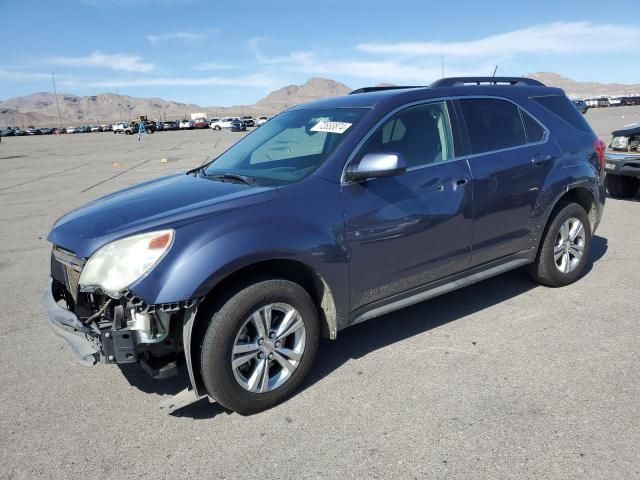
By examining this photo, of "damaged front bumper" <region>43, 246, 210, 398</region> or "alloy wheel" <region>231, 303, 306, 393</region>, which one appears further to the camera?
"alloy wheel" <region>231, 303, 306, 393</region>

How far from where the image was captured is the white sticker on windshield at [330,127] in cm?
366

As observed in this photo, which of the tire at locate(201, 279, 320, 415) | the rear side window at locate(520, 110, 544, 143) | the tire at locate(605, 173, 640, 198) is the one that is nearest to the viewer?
the tire at locate(201, 279, 320, 415)

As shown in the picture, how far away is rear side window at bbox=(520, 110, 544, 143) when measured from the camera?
455 centimetres

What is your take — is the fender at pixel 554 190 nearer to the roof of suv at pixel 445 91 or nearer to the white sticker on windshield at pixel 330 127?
the roof of suv at pixel 445 91

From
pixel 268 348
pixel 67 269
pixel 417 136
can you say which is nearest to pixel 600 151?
pixel 417 136

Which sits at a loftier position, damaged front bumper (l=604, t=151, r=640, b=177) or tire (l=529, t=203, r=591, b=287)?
damaged front bumper (l=604, t=151, r=640, b=177)

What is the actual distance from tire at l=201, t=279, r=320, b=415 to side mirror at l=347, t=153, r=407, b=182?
0.81 m

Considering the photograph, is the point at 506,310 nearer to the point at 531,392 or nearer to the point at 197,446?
Answer: the point at 531,392

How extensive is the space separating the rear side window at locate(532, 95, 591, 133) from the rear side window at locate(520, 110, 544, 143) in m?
0.28

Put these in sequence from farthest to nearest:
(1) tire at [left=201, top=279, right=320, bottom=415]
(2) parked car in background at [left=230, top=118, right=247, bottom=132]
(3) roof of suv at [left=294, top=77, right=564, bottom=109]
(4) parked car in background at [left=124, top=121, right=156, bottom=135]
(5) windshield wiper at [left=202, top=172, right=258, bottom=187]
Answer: (4) parked car in background at [left=124, top=121, right=156, bottom=135] < (2) parked car in background at [left=230, top=118, right=247, bottom=132] < (3) roof of suv at [left=294, top=77, right=564, bottom=109] < (5) windshield wiper at [left=202, top=172, right=258, bottom=187] < (1) tire at [left=201, top=279, right=320, bottom=415]

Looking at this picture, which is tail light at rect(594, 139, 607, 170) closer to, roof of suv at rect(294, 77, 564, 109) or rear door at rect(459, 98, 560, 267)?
roof of suv at rect(294, 77, 564, 109)

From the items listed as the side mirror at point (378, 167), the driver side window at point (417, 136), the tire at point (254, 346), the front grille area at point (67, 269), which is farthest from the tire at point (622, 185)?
the front grille area at point (67, 269)

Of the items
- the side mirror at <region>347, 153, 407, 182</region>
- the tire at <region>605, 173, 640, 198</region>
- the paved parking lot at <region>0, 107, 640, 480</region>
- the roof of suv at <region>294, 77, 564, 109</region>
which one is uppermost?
the roof of suv at <region>294, 77, 564, 109</region>

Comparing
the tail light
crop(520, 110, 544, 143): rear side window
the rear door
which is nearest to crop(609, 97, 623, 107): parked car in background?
the tail light
